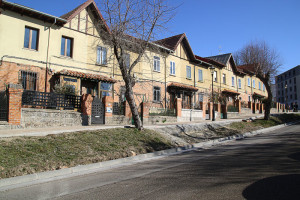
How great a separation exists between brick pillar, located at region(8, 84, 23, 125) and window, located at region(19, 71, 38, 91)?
Result: 14.7 ft

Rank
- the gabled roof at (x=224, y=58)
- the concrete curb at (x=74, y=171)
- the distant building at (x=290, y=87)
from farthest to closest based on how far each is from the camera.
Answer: the distant building at (x=290, y=87), the gabled roof at (x=224, y=58), the concrete curb at (x=74, y=171)

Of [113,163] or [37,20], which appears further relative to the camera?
[37,20]

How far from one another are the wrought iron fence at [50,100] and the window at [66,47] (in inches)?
206

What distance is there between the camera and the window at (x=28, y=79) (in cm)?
1433

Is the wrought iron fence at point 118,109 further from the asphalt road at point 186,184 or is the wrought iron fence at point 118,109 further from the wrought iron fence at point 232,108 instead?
the wrought iron fence at point 232,108

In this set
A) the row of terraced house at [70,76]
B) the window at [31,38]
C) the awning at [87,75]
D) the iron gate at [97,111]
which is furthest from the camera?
the awning at [87,75]

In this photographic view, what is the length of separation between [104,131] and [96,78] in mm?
7448

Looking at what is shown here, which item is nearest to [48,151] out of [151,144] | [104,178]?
[104,178]

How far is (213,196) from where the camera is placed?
152 inches

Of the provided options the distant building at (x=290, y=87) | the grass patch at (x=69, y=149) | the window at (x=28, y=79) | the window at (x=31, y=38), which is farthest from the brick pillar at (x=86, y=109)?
the distant building at (x=290, y=87)

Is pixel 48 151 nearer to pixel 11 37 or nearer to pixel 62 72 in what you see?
pixel 62 72

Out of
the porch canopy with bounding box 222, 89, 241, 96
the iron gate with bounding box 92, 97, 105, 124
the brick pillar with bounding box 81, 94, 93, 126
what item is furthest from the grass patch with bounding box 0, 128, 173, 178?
the porch canopy with bounding box 222, 89, 241, 96

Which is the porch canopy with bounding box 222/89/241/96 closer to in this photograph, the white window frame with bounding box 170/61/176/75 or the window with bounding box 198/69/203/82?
the window with bounding box 198/69/203/82

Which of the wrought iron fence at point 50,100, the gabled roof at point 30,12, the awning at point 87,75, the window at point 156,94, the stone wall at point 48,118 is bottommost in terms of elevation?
the stone wall at point 48,118
